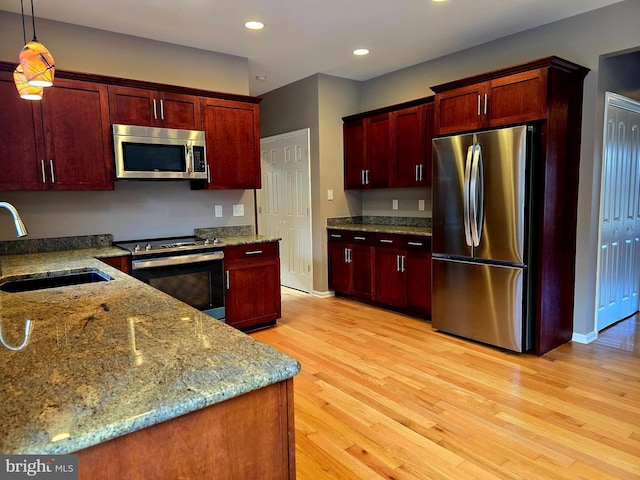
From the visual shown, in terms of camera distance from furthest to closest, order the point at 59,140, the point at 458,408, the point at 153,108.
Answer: the point at 153,108, the point at 59,140, the point at 458,408

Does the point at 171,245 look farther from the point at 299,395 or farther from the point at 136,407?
the point at 136,407

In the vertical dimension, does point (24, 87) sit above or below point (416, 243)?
above

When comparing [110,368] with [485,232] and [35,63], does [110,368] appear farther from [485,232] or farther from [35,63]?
[485,232]

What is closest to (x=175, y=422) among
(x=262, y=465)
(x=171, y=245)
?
(x=262, y=465)

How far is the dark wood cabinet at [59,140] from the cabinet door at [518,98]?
3099mm

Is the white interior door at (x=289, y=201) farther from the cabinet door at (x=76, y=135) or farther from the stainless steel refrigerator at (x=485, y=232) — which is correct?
the cabinet door at (x=76, y=135)

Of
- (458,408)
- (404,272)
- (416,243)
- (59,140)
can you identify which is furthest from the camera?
(404,272)

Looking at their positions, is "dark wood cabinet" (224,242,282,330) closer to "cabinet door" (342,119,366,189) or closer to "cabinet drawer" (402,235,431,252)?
"cabinet drawer" (402,235,431,252)

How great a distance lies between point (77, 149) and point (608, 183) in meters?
4.38

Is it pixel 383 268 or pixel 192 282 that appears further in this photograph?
pixel 383 268

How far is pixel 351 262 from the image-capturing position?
196 inches

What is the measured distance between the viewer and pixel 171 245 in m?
3.56

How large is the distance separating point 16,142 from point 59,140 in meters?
0.27

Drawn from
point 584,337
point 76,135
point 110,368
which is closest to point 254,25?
point 76,135
